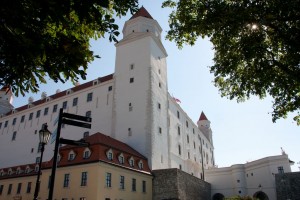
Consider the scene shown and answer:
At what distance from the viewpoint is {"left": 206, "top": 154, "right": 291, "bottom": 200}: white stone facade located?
132 feet

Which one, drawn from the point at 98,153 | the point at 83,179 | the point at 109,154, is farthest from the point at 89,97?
the point at 83,179

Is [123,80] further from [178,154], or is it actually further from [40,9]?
[40,9]

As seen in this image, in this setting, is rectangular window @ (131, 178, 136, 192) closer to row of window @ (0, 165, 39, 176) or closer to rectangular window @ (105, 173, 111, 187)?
rectangular window @ (105, 173, 111, 187)

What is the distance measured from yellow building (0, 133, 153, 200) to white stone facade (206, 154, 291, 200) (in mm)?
19797

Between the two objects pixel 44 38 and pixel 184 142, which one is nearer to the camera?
pixel 44 38

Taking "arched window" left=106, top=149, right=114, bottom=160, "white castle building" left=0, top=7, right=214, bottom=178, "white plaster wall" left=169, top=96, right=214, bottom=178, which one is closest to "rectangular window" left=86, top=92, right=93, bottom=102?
"white castle building" left=0, top=7, right=214, bottom=178

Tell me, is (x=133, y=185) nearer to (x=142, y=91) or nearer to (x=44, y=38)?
(x=142, y=91)

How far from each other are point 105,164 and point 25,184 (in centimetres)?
1272

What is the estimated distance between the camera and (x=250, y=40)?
42.4ft

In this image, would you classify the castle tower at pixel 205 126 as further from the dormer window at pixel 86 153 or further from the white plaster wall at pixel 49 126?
the dormer window at pixel 86 153

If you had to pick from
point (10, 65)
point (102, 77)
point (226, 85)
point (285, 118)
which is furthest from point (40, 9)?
point (102, 77)

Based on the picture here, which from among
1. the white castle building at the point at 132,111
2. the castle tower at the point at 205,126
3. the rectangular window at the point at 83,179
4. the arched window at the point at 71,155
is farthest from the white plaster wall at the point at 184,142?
the rectangular window at the point at 83,179

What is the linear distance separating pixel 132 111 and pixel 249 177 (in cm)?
2331

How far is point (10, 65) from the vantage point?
6492 mm
